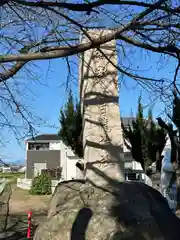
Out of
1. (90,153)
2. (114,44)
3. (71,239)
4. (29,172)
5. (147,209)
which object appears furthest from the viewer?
(29,172)

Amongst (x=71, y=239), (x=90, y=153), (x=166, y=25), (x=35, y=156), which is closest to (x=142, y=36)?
(x=166, y=25)

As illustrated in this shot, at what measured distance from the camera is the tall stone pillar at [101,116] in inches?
258

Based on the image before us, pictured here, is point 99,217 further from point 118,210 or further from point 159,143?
point 159,143

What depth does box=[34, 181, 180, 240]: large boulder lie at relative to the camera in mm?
5172

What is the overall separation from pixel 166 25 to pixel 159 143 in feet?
40.7

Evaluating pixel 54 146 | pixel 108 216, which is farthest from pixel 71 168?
pixel 108 216

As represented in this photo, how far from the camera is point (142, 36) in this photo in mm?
5953

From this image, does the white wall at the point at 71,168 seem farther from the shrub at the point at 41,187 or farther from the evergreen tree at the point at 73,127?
the evergreen tree at the point at 73,127

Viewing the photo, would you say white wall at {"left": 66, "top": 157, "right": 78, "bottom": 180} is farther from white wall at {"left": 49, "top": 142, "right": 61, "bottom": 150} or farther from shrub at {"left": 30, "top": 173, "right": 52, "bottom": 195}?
white wall at {"left": 49, "top": 142, "right": 61, "bottom": 150}

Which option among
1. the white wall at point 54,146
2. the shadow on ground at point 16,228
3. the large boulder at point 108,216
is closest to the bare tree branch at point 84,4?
the large boulder at point 108,216

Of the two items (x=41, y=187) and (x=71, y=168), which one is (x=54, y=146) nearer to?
(x=71, y=168)

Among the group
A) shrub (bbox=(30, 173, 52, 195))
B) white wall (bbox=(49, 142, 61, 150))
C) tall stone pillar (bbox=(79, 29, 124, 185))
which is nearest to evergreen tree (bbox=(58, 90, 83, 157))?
shrub (bbox=(30, 173, 52, 195))

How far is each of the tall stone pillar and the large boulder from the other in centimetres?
42

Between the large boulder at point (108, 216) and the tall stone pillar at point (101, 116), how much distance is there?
0.42 metres
